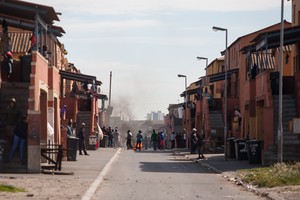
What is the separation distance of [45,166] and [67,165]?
504 centimetres

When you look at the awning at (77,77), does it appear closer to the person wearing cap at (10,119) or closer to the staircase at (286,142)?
the staircase at (286,142)

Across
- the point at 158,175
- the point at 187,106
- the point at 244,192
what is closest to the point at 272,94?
the point at 158,175

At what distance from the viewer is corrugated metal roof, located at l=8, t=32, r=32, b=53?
208 ft

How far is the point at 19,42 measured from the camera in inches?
2518

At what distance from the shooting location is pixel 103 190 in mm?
24406

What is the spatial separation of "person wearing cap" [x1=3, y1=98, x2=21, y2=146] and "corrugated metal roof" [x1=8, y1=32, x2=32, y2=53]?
101 feet

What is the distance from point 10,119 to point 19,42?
3263 cm

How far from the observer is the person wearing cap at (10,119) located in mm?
31859

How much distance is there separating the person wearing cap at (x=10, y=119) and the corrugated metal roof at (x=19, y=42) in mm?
30717

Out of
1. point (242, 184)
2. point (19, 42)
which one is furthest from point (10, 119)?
point (19, 42)

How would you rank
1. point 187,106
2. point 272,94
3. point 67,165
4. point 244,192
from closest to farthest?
point 244,192 < point 67,165 < point 272,94 < point 187,106

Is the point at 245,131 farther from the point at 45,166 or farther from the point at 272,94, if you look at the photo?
the point at 45,166

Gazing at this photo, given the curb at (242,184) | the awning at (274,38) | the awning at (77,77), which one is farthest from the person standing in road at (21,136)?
the awning at (77,77)

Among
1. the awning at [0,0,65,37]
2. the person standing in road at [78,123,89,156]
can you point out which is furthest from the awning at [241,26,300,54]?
the person standing in road at [78,123,89,156]
